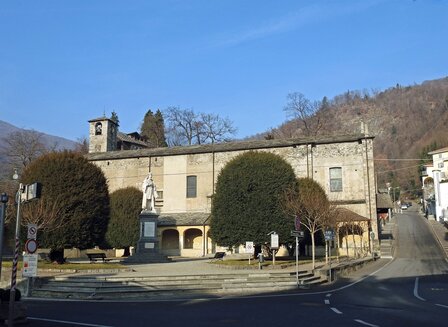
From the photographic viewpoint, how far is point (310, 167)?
4234 cm

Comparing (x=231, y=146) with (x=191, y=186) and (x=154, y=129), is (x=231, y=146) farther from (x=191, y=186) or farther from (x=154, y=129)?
(x=154, y=129)

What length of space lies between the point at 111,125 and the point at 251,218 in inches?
1399

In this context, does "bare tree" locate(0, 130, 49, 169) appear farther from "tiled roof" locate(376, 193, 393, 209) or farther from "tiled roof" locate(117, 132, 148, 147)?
"tiled roof" locate(376, 193, 393, 209)

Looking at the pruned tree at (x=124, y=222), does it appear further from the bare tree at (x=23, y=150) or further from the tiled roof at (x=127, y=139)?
the tiled roof at (x=127, y=139)

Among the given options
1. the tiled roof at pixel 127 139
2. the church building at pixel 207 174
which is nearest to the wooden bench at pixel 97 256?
the church building at pixel 207 174

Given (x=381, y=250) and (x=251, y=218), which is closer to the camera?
(x=251, y=218)

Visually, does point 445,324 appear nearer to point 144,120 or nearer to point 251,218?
point 251,218

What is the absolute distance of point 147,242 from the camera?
101 feet

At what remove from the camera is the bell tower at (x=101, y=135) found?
5769cm

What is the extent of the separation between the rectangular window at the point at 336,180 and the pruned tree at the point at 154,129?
42158 mm

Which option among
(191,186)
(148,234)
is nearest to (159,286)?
(148,234)

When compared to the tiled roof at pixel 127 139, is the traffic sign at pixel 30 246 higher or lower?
lower

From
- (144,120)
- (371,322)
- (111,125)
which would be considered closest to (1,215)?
(371,322)

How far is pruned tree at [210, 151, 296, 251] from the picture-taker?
29.7 m
